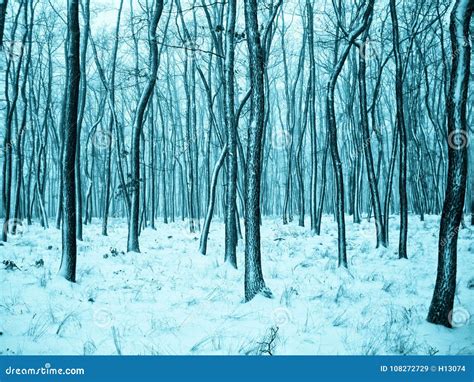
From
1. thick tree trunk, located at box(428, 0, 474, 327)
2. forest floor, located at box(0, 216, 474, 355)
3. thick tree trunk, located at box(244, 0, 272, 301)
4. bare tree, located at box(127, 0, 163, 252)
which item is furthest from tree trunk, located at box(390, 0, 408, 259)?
bare tree, located at box(127, 0, 163, 252)

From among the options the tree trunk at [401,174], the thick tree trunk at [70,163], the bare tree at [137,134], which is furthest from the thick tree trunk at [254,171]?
the tree trunk at [401,174]

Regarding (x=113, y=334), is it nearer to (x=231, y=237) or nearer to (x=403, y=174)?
(x=231, y=237)

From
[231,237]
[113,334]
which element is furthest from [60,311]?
[231,237]

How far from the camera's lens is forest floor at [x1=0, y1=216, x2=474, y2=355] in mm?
2955

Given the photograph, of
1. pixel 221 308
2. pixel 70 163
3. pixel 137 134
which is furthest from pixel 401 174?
pixel 70 163

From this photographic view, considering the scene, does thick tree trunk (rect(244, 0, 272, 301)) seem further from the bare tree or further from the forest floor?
the bare tree

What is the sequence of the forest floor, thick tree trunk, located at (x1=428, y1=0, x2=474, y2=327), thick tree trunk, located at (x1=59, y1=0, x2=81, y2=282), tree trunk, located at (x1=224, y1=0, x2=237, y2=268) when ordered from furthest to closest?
tree trunk, located at (x1=224, y1=0, x2=237, y2=268) < thick tree trunk, located at (x1=59, y1=0, x2=81, y2=282) < thick tree trunk, located at (x1=428, y1=0, x2=474, y2=327) < the forest floor

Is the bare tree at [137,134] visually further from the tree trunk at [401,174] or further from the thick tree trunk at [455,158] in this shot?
the thick tree trunk at [455,158]

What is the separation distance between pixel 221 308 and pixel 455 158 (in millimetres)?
3223

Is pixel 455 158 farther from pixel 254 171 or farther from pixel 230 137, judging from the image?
pixel 230 137

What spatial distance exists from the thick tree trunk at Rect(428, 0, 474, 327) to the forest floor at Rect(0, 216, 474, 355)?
1.32ft

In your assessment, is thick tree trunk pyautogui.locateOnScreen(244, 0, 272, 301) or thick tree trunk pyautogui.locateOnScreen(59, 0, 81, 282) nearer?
thick tree trunk pyautogui.locateOnScreen(244, 0, 272, 301)

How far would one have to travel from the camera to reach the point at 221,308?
4055 mm

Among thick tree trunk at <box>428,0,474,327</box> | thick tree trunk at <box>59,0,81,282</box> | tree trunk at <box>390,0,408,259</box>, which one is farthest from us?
tree trunk at <box>390,0,408,259</box>
